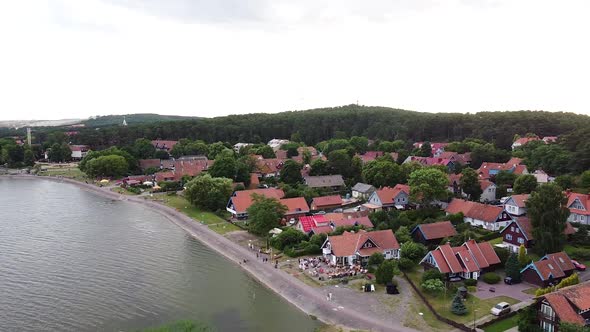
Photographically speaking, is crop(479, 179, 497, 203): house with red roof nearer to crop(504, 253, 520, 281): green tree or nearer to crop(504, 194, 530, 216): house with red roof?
crop(504, 194, 530, 216): house with red roof

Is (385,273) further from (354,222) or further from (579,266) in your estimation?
(579,266)

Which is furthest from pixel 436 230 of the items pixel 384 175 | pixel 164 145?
pixel 164 145

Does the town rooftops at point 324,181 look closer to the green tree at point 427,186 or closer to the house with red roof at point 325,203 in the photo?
the house with red roof at point 325,203

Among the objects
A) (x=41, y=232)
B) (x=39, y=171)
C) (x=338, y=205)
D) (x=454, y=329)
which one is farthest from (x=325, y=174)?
(x=39, y=171)

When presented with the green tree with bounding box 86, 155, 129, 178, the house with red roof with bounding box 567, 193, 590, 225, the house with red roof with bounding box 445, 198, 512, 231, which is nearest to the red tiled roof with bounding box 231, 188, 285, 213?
the house with red roof with bounding box 445, 198, 512, 231

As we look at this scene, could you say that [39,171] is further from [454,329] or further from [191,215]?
[454,329]
